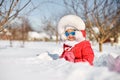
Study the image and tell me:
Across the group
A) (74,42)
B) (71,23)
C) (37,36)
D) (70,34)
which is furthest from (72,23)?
(37,36)

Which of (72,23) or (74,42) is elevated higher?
(72,23)

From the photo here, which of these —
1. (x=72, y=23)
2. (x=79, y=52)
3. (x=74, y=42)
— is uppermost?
(x=72, y=23)

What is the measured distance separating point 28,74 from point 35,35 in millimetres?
71405

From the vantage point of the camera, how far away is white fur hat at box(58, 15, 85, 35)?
3764mm

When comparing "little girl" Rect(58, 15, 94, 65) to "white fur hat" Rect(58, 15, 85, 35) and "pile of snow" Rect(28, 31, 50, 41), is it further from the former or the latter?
"pile of snow" Rect(28, 31, 50, 41)

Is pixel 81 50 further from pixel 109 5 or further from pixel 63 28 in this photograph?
pixel 109 5

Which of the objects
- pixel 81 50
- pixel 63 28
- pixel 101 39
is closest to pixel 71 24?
pixel 63 28

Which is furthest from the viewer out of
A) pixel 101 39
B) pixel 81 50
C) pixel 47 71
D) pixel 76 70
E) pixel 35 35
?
pixel 35 35

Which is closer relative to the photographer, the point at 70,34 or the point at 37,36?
the point at 70,34

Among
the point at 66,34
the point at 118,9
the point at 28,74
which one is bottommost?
the point at 28,74

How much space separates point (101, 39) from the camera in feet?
32.0

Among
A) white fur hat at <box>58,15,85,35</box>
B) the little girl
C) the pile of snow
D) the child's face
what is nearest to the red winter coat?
the little girl

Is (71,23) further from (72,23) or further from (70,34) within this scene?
(70,34)

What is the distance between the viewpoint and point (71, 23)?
3.82 meters
